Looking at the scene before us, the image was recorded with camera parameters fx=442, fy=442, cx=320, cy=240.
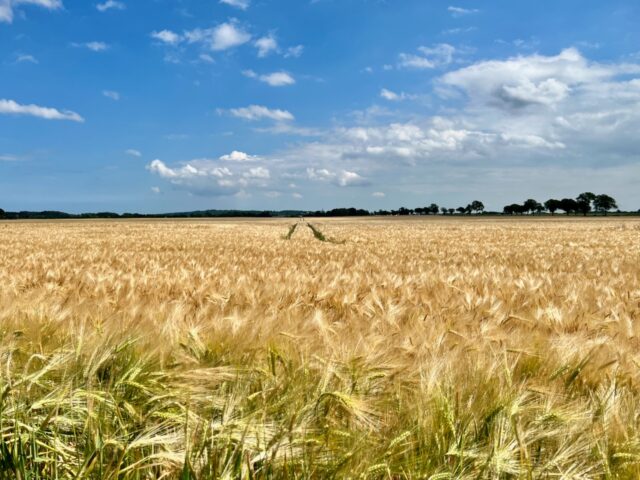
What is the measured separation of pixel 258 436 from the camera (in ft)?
4.29

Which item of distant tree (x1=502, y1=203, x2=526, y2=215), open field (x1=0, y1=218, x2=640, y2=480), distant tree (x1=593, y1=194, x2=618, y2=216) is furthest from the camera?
distant tree (x1=502, y1=203, x2=526, y2=215)

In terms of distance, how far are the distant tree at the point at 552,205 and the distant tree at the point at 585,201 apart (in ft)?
23.0

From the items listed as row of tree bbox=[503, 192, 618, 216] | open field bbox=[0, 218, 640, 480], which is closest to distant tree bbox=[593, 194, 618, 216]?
row of tree bbox=[503, 192, 618, 216]

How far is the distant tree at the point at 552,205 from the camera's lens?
14102cm

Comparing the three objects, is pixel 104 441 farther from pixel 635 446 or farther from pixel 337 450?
pixel 635 446

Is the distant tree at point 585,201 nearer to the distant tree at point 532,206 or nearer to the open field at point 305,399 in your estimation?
the distant tree at point 532,206

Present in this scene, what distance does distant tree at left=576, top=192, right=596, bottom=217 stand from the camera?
434 ft

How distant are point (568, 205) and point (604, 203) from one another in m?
9.33

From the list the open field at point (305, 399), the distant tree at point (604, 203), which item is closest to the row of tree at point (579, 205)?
the distant tree at point (604, 203)

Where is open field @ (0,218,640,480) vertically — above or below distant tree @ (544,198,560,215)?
below

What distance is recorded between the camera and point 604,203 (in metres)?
130

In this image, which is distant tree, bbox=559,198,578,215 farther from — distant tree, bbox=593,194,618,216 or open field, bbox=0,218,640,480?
open field, bbox=0,218,640,480

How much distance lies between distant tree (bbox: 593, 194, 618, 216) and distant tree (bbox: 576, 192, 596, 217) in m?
1.42

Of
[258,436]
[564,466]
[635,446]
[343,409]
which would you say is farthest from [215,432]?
[635,446]
